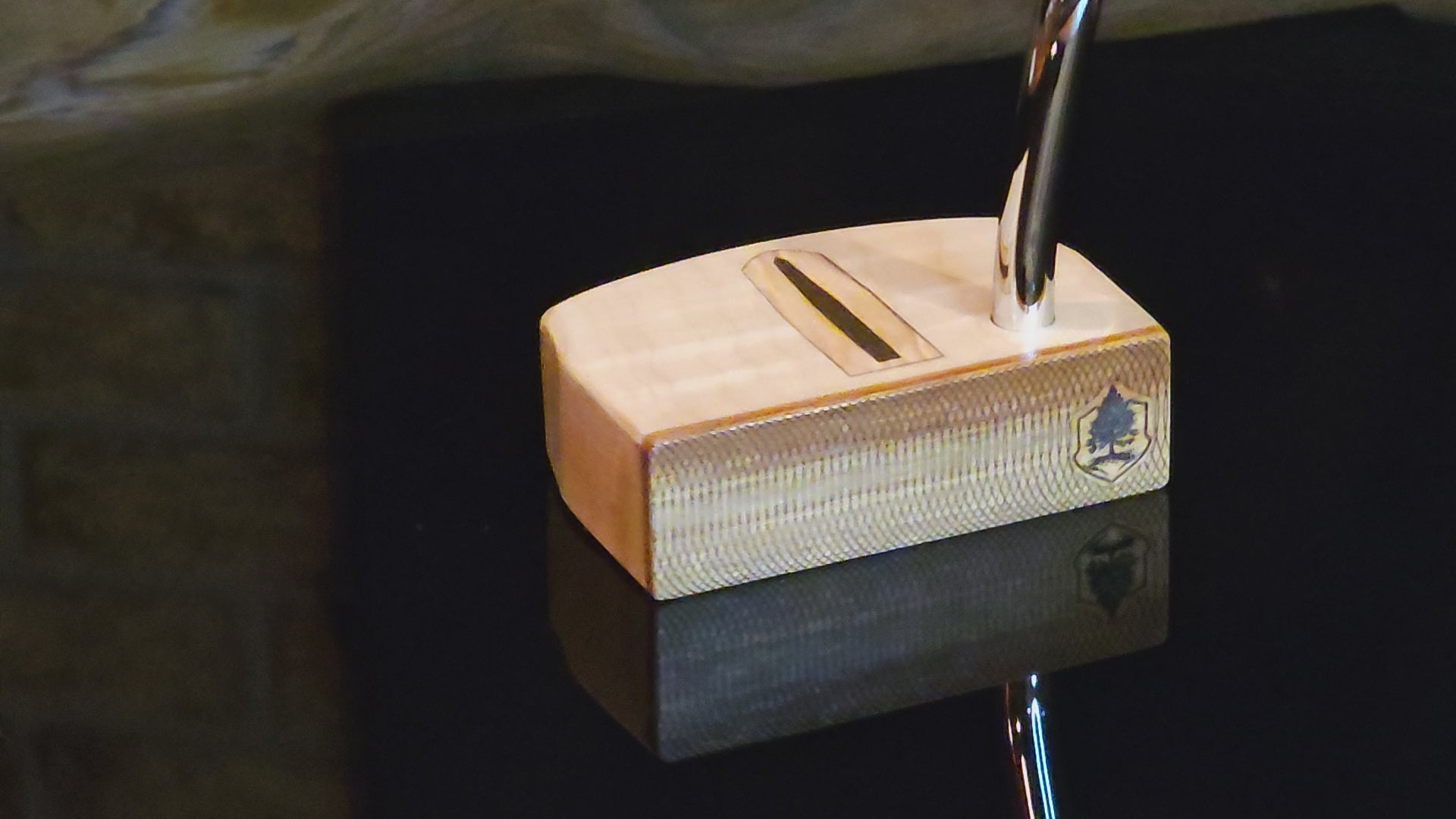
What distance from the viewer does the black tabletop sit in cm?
63

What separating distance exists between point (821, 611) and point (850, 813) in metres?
0.12

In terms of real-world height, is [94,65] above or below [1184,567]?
above

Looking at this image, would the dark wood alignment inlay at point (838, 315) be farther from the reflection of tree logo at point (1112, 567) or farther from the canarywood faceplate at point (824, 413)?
the reflection of tree logo at point (1112, 567)

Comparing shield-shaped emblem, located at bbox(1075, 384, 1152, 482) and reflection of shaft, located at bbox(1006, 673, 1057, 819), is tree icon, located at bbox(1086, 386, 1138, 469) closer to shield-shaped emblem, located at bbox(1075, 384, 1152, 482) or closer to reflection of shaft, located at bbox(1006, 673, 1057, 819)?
shield-shaped emblem, located at bbox(1075, 384, 1152, 482)

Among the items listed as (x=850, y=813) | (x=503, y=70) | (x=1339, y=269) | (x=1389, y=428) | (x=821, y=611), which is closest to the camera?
(x=850, y=813)

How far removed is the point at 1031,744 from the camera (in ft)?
2.08

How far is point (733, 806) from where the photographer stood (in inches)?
24.3

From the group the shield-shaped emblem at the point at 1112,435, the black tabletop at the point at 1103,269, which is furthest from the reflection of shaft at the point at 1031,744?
the shield-shaped emblem at the point at 1112,435

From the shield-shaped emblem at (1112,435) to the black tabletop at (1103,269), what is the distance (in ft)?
0.10

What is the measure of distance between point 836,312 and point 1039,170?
0.32 feet

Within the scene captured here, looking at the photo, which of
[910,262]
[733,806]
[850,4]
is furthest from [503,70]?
[733,806]

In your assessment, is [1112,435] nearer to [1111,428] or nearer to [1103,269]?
[1111,428]

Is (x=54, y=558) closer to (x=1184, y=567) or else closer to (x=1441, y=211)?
(x=1184, y=567)

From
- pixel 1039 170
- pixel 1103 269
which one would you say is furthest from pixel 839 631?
pixel 1103 269
